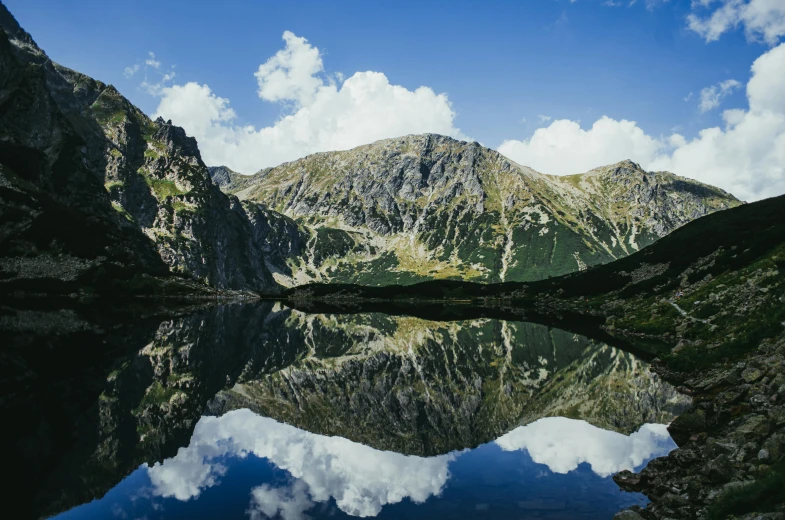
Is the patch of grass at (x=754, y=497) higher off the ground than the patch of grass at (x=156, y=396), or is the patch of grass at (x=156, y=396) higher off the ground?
the patch of grass at (x=754, y=497)

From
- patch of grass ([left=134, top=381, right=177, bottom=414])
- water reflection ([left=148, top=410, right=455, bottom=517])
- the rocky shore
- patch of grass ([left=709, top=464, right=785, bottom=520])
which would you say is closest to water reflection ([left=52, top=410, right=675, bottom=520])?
water reflection ([left=148, top=410, right=455, bottom=517])

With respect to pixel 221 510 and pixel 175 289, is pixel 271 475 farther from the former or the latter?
pixel 175 289

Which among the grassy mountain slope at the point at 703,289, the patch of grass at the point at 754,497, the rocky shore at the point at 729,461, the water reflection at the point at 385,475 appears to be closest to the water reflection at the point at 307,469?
the water reflection at the point at 385,475

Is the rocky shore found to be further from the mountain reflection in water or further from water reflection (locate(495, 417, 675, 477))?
the mountain reflection in water

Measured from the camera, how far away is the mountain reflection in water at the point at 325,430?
20.6 m

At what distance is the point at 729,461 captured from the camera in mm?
17344

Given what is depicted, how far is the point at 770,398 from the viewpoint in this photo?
23094 millimetres

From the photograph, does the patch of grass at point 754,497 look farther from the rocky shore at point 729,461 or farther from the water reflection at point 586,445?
the water reflection at point 586,445

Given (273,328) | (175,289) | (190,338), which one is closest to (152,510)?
(190,338)

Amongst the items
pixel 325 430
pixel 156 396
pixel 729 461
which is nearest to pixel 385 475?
pixel 325 430

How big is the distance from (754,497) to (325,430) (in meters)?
25.0

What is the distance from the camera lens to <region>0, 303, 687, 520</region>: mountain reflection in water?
810 inches

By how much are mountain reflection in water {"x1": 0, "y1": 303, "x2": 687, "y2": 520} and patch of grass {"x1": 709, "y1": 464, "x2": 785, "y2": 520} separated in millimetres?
5711

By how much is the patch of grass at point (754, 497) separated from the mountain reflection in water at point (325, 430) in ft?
18.7
